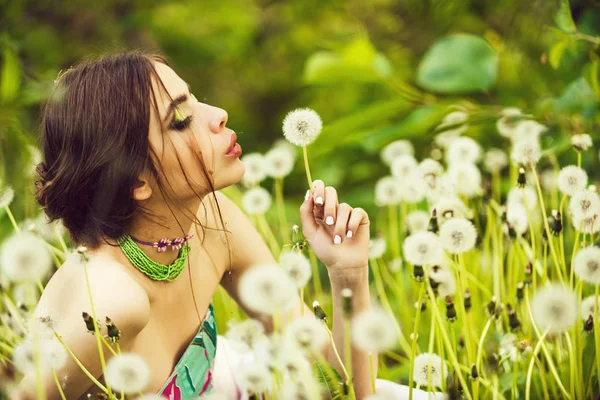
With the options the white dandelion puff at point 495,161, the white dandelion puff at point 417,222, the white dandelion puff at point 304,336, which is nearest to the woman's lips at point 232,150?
the white dandelion puff at point 304,336

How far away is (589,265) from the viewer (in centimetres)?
68

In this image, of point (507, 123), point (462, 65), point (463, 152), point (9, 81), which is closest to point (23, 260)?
point (9, 81)

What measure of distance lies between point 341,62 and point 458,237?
2.45ft

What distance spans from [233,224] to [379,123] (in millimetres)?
634

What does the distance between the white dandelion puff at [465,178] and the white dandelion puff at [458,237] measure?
0.32 metres

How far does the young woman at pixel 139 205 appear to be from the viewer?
2.34 ft

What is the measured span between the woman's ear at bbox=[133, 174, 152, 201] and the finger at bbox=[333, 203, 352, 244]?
217 millimetres

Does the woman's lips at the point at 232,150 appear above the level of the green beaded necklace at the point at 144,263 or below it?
above

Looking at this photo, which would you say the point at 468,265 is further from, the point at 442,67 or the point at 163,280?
the point at 163,280

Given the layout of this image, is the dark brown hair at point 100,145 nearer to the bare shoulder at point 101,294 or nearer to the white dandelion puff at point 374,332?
the bare shoulder at point 101,294

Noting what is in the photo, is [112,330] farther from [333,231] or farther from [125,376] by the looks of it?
[333,231]

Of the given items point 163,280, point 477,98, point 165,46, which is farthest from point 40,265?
point 165,46

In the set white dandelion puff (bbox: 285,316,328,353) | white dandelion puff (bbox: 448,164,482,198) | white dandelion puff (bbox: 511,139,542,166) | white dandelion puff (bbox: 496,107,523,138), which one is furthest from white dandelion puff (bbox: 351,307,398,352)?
white dandelion puff (bbox: 496,107,523,138)

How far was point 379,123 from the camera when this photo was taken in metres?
1.49
